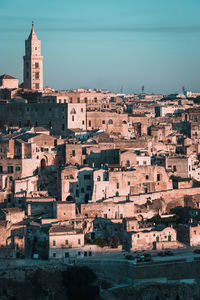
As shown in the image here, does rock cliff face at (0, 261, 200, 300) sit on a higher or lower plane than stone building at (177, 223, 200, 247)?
lower

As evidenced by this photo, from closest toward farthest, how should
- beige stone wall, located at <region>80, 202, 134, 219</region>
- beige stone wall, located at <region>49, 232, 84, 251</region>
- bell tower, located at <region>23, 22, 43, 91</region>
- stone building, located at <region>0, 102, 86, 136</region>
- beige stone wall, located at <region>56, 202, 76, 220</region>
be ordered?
beige stone wall, located at <region>49, 232, 84, 251</region>, beige stone wall, located at <region>56, 202, 76, 220</region>, beige stone wall, located at <region>80, 202, 134, 219</region>, stone building, located at <region>0, 102, 86, 136</region>, bell tower, located at <region>23, 22, 43, 91</region>

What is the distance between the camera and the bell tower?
2650 inches

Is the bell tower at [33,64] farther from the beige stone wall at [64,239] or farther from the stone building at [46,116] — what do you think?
the beige stone wall at [64,239]

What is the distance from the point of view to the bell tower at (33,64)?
67.3 metres

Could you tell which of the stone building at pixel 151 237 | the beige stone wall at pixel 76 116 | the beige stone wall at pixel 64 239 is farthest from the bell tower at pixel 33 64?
the beige stone wall at pixel 64 239

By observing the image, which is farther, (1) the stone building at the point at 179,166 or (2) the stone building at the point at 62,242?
(1) the stone building at the point at 179,166

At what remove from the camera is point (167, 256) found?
43.3 m

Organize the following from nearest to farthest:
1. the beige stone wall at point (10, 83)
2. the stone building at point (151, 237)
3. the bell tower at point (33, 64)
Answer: the stone building at point (151, 237)
the bell tower at point (33, 64)
the beige stone wall at point (10, 83)

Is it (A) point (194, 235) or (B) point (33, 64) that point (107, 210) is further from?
(B) point (33, 64)

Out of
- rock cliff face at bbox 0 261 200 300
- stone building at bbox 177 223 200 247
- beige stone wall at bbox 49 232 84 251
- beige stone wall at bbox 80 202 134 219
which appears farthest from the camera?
beige stone wall at bbox 80 202 134 219

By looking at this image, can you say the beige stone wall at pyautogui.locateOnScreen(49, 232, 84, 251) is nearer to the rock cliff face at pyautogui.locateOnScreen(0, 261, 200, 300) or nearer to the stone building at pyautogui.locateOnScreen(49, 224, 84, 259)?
the stone building at pyautogui.locateOnScreen(49, 224, 84, 259)

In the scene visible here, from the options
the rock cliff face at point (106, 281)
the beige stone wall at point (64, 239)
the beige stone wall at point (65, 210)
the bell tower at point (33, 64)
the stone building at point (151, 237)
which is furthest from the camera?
the bell tower at point (33, 64)

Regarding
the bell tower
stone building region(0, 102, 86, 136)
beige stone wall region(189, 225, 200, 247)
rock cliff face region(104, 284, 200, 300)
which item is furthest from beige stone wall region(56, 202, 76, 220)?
the bell tower

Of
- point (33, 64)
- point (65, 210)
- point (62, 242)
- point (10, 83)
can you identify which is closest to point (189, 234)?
point (65, 210)
